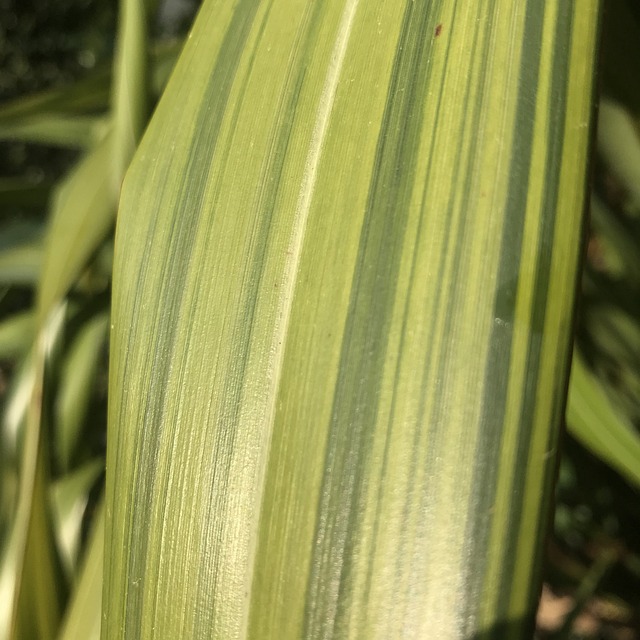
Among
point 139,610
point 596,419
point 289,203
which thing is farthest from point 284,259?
point 596,419

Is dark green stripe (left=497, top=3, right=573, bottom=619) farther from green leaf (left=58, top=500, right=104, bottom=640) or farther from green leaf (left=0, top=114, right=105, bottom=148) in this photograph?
green leaf (left=0, top=114, right=105, bottom=148)

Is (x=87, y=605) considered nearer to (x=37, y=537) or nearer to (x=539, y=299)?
(x=37, y=537)

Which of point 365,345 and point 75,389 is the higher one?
point 365,345

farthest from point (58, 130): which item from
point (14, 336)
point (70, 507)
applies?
point (70, 507)

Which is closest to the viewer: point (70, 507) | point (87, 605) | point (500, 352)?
point (500, 352)

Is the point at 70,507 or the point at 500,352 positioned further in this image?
the point at 70,507

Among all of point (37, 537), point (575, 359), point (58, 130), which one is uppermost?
point (58, 130)
